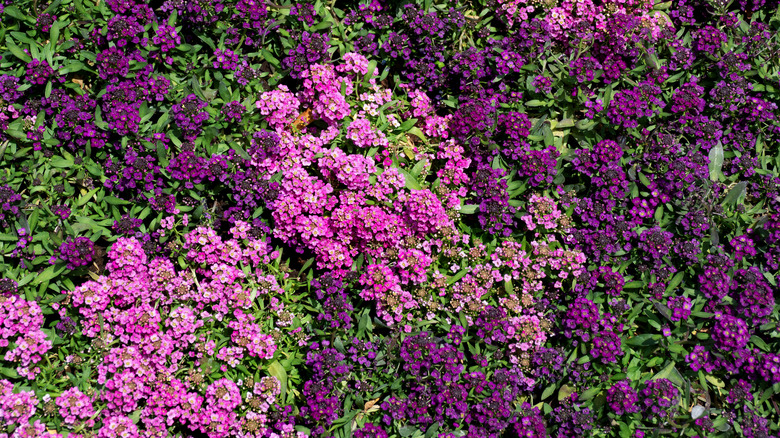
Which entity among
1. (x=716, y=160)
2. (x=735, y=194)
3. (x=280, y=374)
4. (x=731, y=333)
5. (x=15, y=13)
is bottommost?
(x=280, y=374)

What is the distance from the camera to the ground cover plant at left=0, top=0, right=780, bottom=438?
235 inches

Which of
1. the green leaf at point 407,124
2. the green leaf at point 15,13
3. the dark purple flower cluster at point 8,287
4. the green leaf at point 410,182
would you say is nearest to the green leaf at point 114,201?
the dark purple flower cluster at point 8,287

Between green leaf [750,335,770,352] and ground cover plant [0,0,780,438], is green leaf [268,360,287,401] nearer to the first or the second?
ground cover plant [0,0,780,438]

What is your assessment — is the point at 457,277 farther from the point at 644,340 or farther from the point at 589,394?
the point at 644,340

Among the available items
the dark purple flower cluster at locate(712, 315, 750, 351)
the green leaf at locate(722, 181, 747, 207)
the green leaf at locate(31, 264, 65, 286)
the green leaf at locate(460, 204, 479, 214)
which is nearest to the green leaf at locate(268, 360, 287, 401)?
→ the green leaf at locate(31, 264, 65, 286)

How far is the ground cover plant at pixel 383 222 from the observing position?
596 centimetres

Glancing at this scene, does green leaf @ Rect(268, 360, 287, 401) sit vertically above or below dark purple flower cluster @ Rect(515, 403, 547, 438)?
below

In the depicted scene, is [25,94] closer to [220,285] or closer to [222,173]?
[222,173]

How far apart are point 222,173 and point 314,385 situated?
7.05 feet

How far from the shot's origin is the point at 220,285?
6.17 meters

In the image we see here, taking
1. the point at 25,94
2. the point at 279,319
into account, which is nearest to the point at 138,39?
the point at 25,94

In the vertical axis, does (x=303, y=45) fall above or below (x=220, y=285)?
above

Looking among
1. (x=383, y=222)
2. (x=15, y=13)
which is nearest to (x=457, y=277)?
(x=383, y=222)

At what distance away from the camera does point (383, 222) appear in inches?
252
